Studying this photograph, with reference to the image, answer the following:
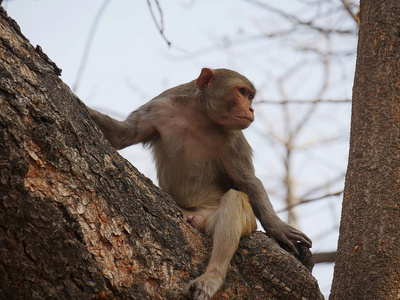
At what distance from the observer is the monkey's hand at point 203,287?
3.96 metres

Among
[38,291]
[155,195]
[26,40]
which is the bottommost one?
[38,291]

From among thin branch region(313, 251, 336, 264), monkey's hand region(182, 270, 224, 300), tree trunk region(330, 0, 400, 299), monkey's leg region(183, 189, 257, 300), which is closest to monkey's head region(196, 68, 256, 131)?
monkey's leg region(183, 189, 257, 300)

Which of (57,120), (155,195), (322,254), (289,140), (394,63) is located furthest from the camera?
(289,140)

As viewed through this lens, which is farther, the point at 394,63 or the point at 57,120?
the point at 394,63

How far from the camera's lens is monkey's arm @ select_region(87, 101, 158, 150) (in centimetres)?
574

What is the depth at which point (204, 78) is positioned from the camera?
6555 millimetres

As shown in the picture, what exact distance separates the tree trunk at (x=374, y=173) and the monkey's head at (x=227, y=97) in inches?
56.6

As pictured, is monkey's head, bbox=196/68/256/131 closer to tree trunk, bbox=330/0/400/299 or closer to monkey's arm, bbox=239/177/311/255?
monkey's arm, bbox=239/177/311/255

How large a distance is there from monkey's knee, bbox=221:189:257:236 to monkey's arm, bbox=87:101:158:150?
129 cm

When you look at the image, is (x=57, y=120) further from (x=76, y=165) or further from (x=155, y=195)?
(x=155, y=195)

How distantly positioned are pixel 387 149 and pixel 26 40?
3043 millimetres

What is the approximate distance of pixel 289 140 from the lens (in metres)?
18.2

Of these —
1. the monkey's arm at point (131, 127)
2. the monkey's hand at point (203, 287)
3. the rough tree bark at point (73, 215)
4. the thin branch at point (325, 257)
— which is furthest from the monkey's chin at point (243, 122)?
the monkey's hand at point (203, 287)

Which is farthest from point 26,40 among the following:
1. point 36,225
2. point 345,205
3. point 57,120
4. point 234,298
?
point 345,205
